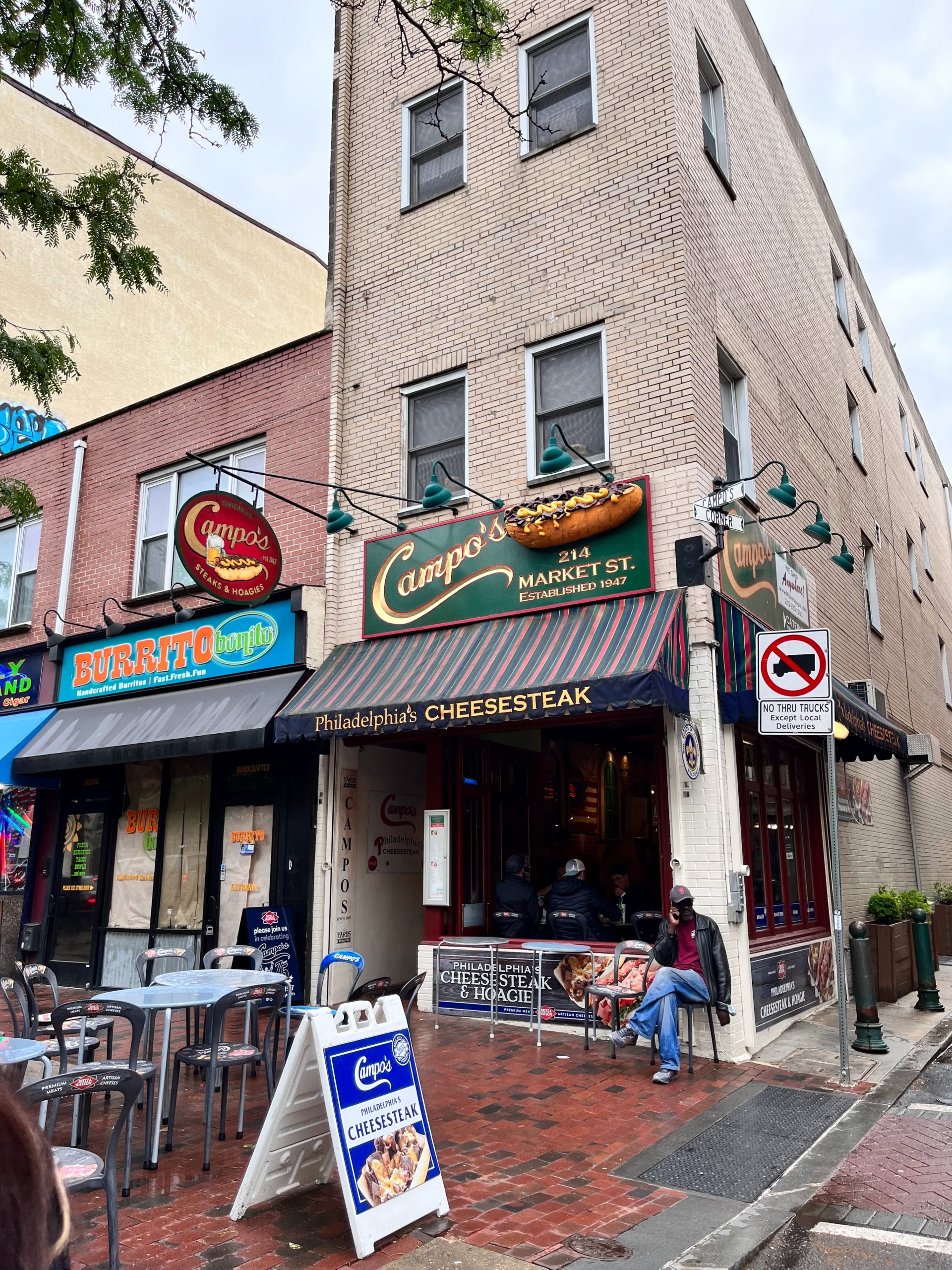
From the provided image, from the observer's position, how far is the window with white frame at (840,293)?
17781 millimetres

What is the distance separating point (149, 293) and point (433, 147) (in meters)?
11.0

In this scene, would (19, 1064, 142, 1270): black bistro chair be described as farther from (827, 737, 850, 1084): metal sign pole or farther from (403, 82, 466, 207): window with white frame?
(403, 82, 466, 207): window with white frame

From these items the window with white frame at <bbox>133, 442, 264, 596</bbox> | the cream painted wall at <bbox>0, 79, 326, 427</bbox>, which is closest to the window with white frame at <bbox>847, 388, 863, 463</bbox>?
the window with white frame at <bbox>133, 442, 264, 596</bbox>

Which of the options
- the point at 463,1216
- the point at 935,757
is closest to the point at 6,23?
the point at 463,1216

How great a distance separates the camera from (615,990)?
8.06m

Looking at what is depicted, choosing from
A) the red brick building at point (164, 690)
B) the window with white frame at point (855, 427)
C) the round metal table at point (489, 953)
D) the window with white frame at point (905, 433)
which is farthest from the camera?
the window with white frame at point (905, 433)

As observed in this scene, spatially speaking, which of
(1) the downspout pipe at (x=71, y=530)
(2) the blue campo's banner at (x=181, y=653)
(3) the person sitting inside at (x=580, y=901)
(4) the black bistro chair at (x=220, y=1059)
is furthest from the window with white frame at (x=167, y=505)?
(4) the black bistro chair at (x=220, y=1059)

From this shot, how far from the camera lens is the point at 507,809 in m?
11.8

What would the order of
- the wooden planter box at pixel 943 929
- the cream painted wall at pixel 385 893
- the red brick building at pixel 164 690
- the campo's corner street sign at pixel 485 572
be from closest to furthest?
the campo's corner street sign at pixel 485 572
the cream painted wall at pixel 385 893
the red brick building at pixel 164 690
the wooden planter box at pixel 943 929

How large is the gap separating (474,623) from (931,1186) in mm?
6336

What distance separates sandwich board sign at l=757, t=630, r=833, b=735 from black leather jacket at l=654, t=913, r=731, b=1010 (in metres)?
1.74

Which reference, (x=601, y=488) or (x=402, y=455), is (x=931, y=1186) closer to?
(x=601, y=488)

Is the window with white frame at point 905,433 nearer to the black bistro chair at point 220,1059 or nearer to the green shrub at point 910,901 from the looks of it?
the green shrub at point 910,901

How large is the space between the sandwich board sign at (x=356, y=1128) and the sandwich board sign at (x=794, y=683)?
161 inches
